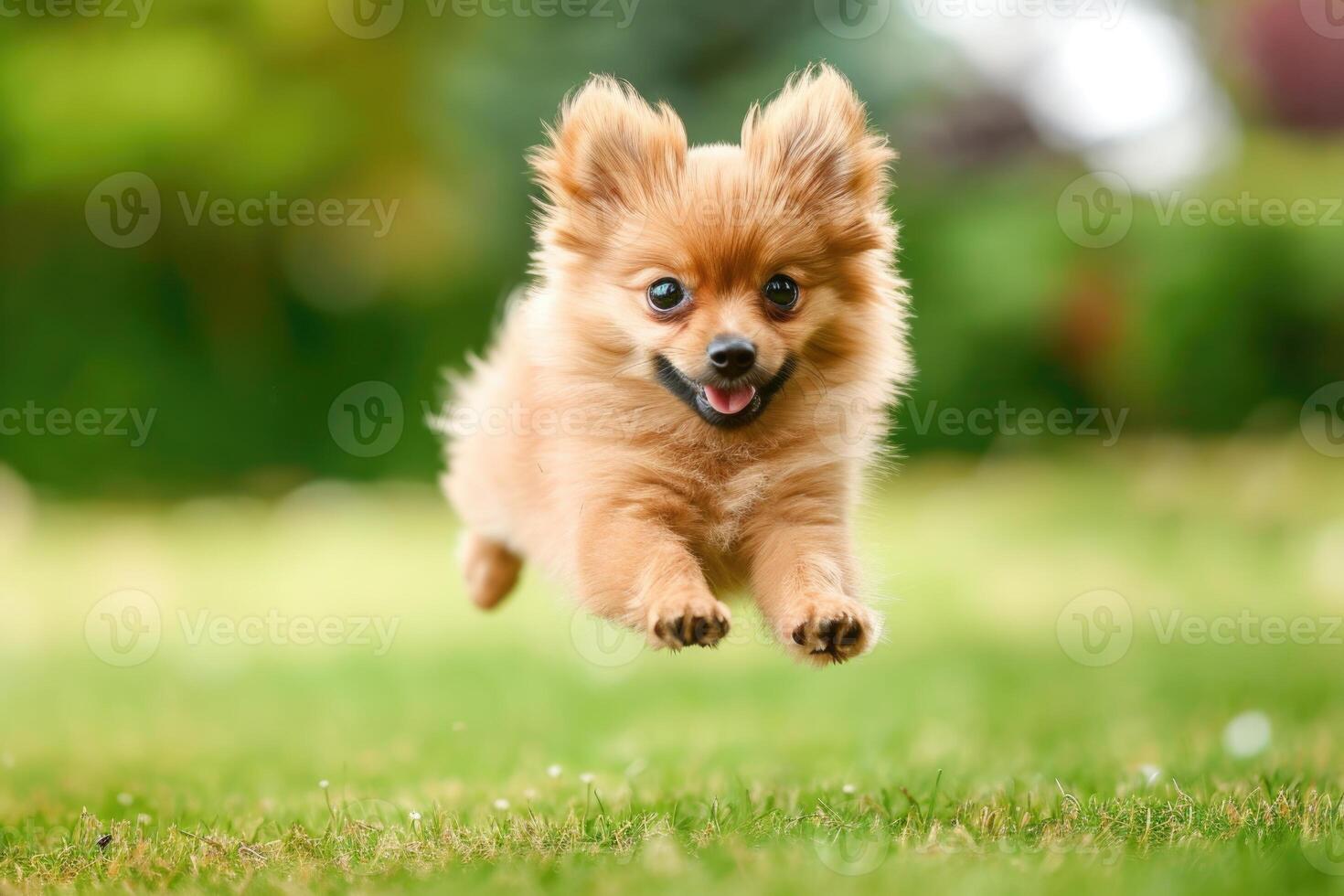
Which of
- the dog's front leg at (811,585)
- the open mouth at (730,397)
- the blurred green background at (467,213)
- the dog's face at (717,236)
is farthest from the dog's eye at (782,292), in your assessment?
the blurred green background at (467,213)

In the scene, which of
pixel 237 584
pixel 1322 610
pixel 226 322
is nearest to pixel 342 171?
pixel 226 322

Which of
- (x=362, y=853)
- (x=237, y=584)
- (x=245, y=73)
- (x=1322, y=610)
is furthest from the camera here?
(x=245, y=73)

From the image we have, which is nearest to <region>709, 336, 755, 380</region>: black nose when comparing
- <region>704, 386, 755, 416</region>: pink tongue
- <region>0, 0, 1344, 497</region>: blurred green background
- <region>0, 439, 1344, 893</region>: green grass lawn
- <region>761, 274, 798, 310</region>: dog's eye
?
<region>704, 386, 755, 416</region>: pink tongue

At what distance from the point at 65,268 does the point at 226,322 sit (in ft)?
5.47

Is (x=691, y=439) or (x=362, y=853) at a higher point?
(x=691, y=439)

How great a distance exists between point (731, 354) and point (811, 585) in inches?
22.4

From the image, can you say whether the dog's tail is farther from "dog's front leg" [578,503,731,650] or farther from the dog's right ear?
the dog's right ear

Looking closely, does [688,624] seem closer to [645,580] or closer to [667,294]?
[645,580]

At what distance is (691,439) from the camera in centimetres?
352

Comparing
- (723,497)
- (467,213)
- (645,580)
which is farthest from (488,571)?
(467,213)

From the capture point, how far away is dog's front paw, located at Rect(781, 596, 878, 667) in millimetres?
2936

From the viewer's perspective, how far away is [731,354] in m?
3.09

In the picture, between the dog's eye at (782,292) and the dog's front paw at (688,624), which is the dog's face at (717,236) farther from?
the dog's front paw at (688,624)

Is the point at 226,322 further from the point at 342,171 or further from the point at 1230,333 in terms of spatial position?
the point at 1230,333
